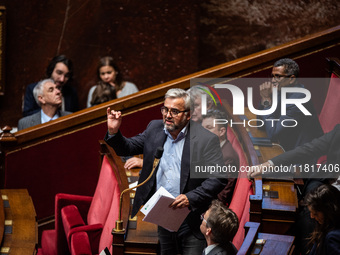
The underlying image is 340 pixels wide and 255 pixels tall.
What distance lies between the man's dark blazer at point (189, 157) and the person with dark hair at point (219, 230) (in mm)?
144

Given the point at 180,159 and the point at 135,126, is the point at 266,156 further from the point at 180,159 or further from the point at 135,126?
the point at 135,126

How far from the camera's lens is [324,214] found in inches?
67.4

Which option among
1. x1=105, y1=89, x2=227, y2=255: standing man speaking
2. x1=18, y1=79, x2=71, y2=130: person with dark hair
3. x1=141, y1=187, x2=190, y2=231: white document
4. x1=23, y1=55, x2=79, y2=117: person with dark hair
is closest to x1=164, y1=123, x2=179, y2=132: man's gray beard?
x1=105, y1=89, x2=227, y2=255: standing man speaking

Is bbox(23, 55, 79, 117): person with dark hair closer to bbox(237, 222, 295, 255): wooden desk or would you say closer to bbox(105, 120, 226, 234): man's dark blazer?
bbox(105, 120, 226, 234): man's dark blazer

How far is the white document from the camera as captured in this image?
1864 mm

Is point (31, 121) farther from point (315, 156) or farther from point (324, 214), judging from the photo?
point (324, 214)

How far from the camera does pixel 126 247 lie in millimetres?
1953

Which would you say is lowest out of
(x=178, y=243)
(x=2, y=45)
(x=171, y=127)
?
(x=178, y=243)

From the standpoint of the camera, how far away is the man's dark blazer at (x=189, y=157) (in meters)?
1.94

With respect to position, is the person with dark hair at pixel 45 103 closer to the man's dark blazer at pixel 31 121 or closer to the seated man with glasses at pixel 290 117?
the man's dark blazer at pixel 31 121

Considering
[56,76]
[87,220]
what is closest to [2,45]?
[56,76]

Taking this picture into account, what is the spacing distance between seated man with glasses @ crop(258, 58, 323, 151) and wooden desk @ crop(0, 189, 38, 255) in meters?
1.10

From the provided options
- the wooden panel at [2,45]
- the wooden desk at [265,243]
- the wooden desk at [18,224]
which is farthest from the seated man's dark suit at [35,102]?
the wooden desk at [265,243]

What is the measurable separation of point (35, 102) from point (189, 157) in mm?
1716
